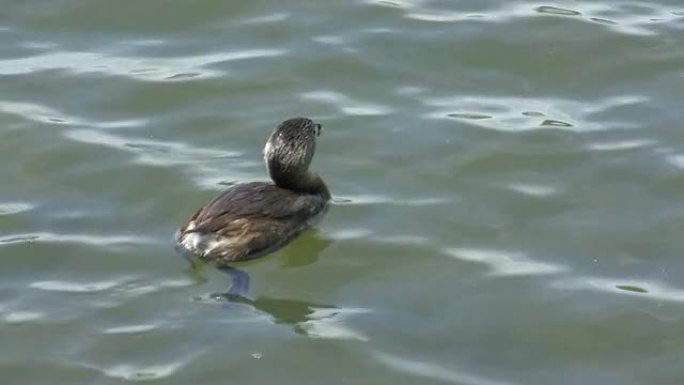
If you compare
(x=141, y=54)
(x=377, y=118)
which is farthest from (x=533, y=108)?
(x=141, y=54)

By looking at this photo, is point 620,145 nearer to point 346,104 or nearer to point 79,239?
point 346,104

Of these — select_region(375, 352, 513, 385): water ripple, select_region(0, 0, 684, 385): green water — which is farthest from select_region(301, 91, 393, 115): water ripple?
select_region(375, 352, 513, 385): water ripple

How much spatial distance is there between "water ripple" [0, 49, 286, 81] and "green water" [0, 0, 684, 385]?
21 millimetres

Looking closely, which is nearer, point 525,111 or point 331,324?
point 331,324

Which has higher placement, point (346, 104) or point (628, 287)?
point (346, 104)

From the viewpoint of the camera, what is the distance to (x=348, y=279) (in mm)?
9992

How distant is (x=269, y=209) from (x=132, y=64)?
2833 mm

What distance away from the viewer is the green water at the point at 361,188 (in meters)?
9.20

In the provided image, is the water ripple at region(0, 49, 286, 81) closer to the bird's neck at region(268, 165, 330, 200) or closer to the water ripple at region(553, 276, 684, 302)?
the bird's neck at region(268, 165, 330, 200)

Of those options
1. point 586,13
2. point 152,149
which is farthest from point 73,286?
point 586,13

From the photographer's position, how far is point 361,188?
1113 centimetres

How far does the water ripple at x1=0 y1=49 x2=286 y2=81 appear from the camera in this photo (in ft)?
41.8

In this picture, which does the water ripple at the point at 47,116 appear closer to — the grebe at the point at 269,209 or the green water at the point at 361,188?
the green water at the point at 361,188

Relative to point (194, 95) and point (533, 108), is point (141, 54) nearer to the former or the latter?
point (194, 95)
